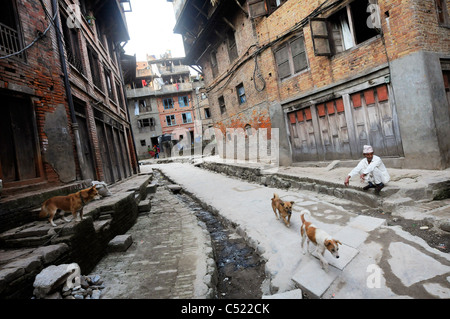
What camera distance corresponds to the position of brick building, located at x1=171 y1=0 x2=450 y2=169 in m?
5.81

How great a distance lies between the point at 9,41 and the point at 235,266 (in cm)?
707

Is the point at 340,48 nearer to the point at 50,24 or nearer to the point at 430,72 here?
the point at 430,72

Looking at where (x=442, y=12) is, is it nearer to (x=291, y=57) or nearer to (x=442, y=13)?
(x=442, y=13)

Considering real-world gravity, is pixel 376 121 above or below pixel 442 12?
below

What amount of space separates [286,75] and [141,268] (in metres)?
9.38

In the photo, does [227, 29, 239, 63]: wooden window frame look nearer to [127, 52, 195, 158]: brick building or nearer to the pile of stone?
the pile of stone

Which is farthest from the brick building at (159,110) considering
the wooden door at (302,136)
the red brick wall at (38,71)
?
the red brick wall at (38,71)

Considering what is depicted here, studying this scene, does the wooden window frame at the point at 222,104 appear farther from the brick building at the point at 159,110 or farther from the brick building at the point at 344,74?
the brick building at the point at 159,110

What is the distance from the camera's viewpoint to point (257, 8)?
394 inches

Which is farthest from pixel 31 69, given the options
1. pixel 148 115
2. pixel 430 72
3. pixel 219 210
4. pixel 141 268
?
pixel 148 115

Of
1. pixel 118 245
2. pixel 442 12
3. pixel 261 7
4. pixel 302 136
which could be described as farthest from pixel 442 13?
pixel 118 245

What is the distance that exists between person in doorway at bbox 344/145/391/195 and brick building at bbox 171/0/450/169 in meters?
2.20

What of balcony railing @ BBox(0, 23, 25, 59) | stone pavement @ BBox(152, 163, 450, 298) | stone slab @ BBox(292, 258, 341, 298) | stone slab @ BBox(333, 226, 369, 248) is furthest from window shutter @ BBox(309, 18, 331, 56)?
balcony railing @ BBox(0, 23, 25, 59)
